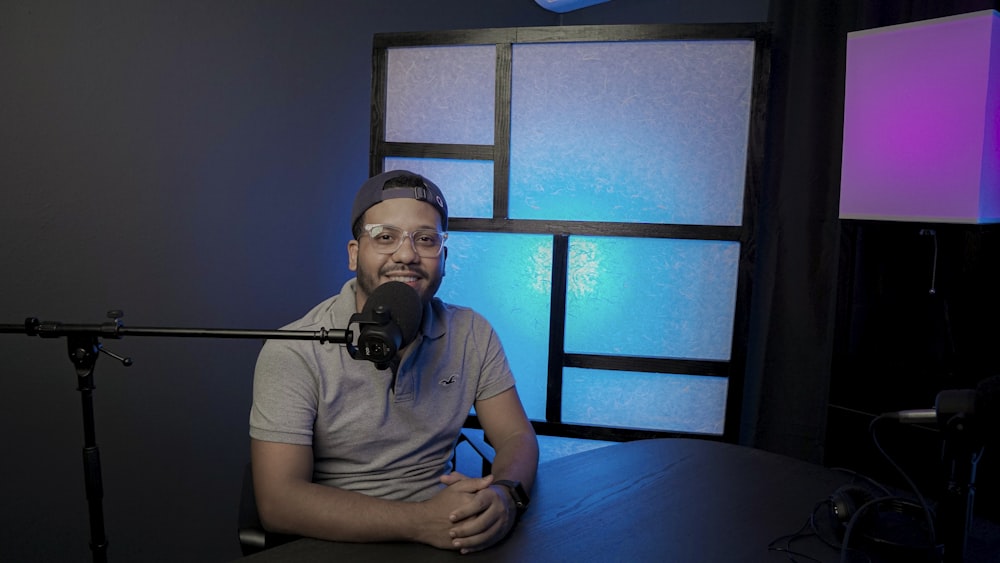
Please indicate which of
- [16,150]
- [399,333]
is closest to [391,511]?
[399,333]

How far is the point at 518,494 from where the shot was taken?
1405 mm

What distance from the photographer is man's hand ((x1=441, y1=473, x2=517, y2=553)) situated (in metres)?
1.23

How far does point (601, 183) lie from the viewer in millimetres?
2682

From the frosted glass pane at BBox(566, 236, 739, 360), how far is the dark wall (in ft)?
3.61

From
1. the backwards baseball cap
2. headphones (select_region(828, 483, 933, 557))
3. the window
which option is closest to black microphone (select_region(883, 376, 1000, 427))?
headphones (select_region(828, 483, 933, 557))

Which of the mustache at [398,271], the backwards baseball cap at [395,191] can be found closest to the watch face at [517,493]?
the mustache at [398,271]

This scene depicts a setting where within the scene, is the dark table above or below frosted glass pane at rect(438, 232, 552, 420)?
below

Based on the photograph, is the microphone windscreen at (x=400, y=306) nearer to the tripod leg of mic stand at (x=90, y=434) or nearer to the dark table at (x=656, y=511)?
the dark table at (x=656, y=511)

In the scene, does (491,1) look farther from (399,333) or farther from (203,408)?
(399,333)

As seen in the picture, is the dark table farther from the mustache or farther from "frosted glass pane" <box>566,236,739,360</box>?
"frosted glass pane" <box>566,236,739,360</box>

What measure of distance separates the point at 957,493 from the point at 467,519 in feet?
2.39

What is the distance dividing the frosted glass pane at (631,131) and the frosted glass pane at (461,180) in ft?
0.34

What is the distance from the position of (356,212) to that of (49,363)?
1.20 metres

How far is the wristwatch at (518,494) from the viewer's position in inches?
55.0
